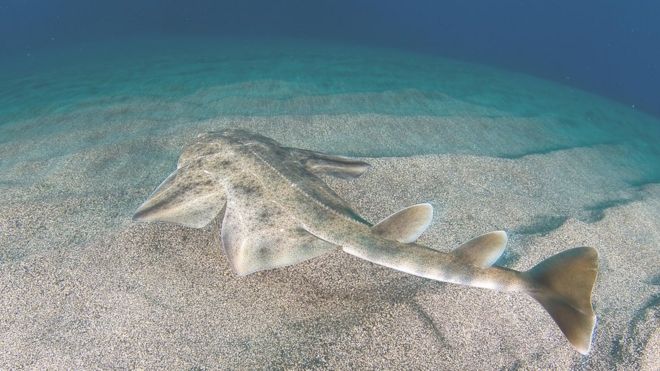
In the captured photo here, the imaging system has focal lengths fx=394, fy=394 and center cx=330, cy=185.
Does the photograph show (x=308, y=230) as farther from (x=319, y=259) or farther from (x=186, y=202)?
(x=186, y=202)

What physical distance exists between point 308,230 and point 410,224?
0.63 metres

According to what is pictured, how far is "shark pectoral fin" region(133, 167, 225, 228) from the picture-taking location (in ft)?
8.67

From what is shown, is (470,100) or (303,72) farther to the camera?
(303,72)

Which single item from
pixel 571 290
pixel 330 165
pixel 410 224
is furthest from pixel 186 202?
pixel 571 290

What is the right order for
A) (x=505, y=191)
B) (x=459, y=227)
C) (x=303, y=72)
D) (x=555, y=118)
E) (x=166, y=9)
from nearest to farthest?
1. (x=459, y=227)
2. (x=505, y=191)
3. (x=555, y=118)
4. (x=303, y=72)
5. (x=166, y=9)

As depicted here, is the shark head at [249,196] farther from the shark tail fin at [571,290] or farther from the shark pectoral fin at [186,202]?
the shark tail fin at [571,290]

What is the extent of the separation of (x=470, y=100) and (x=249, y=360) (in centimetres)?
775

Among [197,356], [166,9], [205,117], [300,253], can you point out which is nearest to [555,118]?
[205,117]

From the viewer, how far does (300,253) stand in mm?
2320

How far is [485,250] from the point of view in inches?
84.0

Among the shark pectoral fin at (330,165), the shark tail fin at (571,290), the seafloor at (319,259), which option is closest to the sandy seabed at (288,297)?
the seafloor at (319,259)

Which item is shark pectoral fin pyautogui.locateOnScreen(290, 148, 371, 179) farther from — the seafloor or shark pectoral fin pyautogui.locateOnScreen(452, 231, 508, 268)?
shark pectoral fin pyautogui.locateOnScreen(452, 231, 508, 268)

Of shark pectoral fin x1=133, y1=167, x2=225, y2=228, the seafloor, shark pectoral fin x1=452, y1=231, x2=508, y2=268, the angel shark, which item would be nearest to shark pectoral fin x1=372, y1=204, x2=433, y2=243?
the angel shark

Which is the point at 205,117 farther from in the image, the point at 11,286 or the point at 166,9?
the point at 166,9
